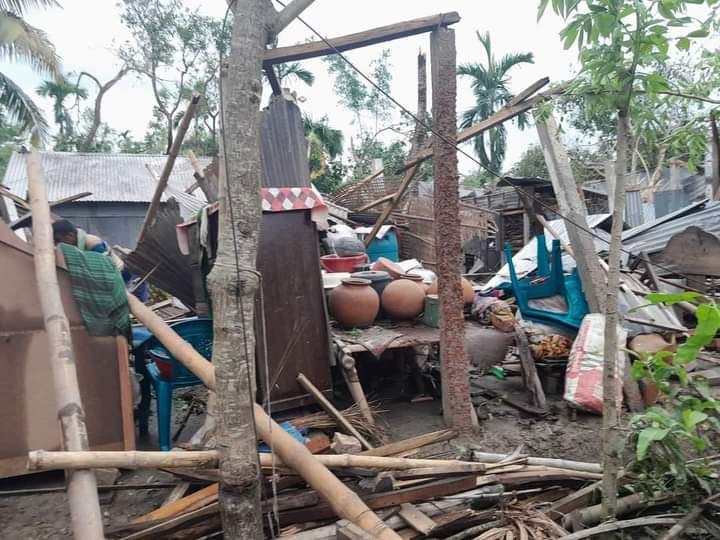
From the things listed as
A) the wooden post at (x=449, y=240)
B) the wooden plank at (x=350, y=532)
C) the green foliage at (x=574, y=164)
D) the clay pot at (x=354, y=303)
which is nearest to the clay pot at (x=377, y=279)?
the clay pot at (x=354, y=303)

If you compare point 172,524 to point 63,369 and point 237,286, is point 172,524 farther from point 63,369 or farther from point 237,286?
point 237,286

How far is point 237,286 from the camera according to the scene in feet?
7.02

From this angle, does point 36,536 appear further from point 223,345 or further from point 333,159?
point 333,159

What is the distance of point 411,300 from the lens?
5.23 meters

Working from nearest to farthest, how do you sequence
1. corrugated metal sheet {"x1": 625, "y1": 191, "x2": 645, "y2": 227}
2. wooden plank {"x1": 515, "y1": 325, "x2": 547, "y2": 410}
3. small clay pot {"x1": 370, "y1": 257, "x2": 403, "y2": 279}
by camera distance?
wooden plank {"x1": 515, "y1": 325, "x2": 547, "y2": 410}
small clay pot {"x1": 370, "y1": 257, "x2": 403, "y2": 279}
corrugated metal sheet {"x1": 625, "y1": 191, "x2": 645, "y2": 227}

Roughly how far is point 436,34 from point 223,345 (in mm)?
3388

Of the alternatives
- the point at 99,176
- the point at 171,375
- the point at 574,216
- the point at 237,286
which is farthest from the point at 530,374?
the point at 99,176

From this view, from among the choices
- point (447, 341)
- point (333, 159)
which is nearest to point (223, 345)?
point (447, 341)

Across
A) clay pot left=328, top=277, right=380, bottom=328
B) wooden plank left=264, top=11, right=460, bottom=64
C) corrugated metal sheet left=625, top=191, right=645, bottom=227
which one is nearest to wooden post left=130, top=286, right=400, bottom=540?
clay pot left=328, top=277, right=380, bottom=328

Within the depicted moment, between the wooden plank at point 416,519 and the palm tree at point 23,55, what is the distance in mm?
13465

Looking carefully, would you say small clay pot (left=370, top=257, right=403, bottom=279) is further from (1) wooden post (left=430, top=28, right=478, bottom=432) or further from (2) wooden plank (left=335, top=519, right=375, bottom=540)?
(2) wooden plank (left=335, top=519, right=375, bottom=540)

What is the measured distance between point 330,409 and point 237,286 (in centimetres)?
232

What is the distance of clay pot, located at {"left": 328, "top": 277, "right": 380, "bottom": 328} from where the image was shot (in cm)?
501

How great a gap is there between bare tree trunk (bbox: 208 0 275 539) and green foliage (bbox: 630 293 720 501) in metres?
1.86
